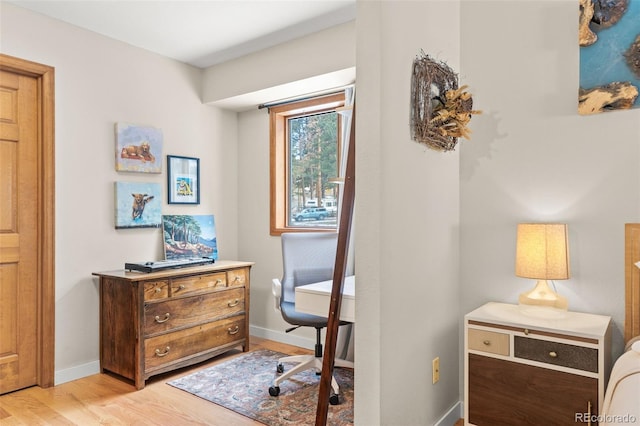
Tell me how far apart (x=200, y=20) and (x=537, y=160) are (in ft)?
7.78

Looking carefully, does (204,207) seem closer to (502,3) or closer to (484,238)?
(484,238)

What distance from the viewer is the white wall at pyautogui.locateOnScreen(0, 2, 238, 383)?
297 cm

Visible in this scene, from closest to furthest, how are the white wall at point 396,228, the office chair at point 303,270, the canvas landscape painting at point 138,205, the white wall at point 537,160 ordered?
the white wall at point 396,228
the white wall at point 537,160
the office chair at point 303,270
the canvas landscape painting at point 138,205

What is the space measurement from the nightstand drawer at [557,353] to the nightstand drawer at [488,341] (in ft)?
0.15

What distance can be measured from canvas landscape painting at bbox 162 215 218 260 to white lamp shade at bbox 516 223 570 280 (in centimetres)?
267

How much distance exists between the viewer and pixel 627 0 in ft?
6.55

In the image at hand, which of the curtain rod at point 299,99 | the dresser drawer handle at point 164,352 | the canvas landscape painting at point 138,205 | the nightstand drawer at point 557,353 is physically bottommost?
the dresser drawer handle at point 164,352

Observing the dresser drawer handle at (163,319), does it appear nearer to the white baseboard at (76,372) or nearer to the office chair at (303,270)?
the white baseboard at (76,372)

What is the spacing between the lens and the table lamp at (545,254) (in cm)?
198

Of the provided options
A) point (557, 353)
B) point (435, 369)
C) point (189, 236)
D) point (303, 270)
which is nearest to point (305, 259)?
point (303, 270)

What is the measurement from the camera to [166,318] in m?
3.04

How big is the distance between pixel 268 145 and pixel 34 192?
190 cm

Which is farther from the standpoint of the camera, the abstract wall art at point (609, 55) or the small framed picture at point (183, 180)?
the small framed picture at point (183, 180)

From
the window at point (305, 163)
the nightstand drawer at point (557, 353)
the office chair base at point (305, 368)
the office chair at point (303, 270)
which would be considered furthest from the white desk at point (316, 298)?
the window at point (305, 163)
